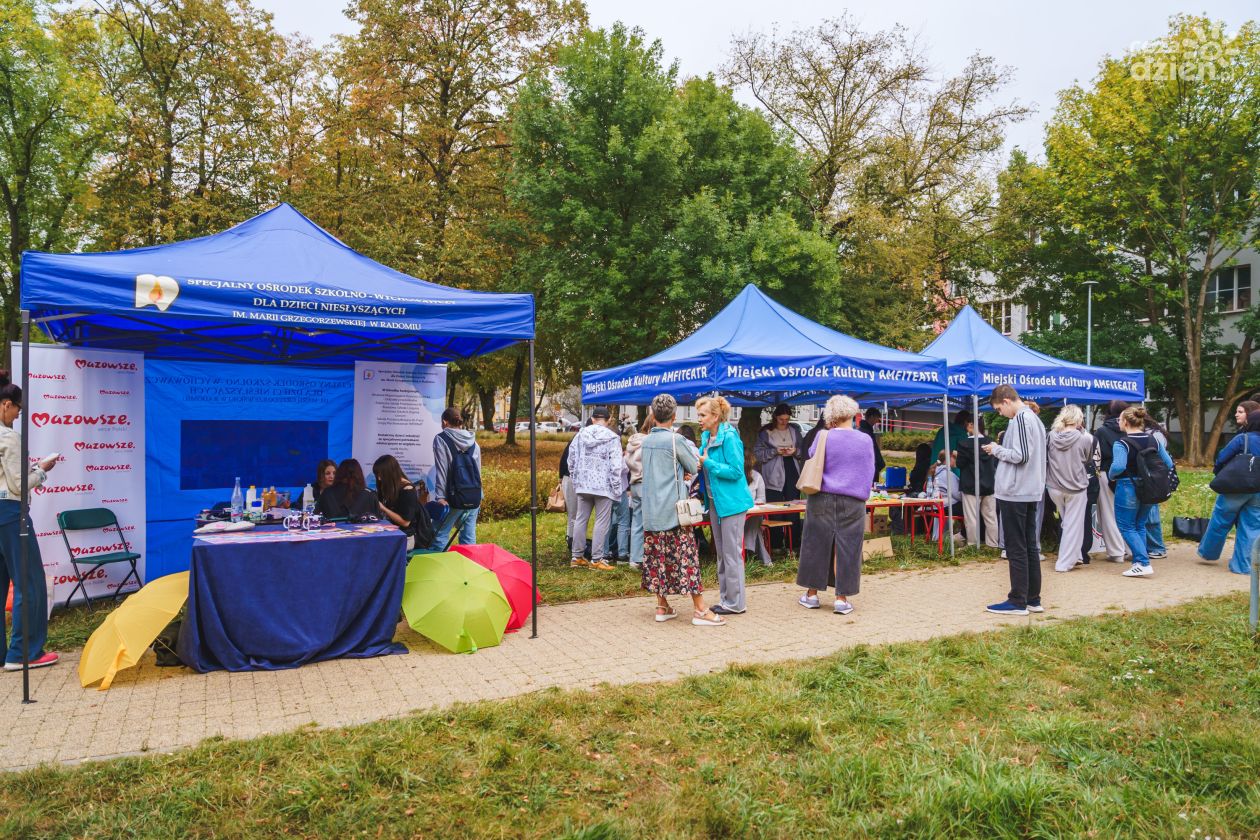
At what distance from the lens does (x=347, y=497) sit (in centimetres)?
667

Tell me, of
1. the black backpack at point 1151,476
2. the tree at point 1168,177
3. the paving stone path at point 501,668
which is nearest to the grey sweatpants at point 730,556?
the paving stone path at point 501,668

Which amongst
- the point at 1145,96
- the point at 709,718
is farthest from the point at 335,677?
the point at 1145,96

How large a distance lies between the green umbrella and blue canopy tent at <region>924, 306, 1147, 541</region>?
652cm

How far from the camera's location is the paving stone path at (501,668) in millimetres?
4168

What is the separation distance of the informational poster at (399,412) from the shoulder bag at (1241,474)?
8.08m

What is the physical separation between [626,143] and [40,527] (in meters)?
14.6

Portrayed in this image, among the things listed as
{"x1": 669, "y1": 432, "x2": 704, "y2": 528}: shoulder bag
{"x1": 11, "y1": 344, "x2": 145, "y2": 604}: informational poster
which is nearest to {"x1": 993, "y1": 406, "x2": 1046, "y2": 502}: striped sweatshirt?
{"x1": 669, "y1": 432, "x2": 704, "y2": 528}: shoulder bag

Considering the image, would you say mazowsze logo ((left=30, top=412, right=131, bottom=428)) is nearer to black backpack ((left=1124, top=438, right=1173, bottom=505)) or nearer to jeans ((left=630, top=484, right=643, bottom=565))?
jeans ((left=630, top=484, right=643, bottom=565))

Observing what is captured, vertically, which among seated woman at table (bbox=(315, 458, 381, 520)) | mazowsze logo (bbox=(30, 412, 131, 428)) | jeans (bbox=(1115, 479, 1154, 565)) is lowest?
jeans (bbox=(1115, 479, 1154, 565))

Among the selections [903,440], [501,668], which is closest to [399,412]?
[501,668]

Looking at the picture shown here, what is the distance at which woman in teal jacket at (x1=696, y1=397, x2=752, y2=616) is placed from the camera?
6.28m

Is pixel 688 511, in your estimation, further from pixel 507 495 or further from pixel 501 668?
pixel 507 495

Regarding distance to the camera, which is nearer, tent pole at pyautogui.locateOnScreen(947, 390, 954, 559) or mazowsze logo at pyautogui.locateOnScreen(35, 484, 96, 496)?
mazowsze logo at pyautogui.locateOnScreen(35, 484, 96, 496)

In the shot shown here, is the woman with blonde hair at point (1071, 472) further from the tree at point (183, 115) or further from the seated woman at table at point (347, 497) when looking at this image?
the tree at point (183, 115)
